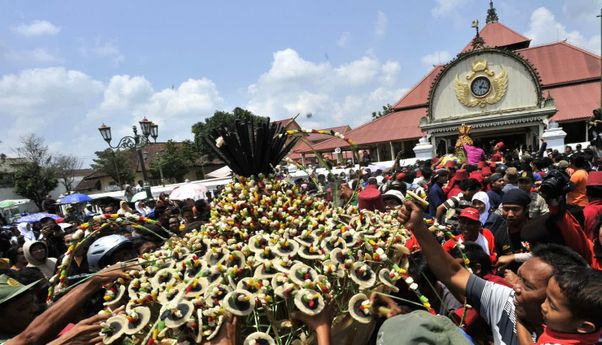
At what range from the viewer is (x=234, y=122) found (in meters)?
2.00

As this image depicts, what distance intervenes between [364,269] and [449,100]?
23034mm

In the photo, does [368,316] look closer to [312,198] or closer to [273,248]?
[273,248]

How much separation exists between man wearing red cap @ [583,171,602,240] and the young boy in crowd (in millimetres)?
1950

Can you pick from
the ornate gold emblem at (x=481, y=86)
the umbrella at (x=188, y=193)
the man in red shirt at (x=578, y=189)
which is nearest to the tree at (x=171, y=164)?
the ornate gold emblem at (x=481, y=86)

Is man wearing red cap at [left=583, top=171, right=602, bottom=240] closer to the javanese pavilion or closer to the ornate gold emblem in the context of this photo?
the javanese pavilion

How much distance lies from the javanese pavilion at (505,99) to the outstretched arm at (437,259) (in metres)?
16.6

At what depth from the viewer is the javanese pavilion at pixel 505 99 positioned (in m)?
20.2

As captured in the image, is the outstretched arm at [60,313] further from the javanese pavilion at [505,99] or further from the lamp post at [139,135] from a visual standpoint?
the javanese pavilion at [505,99]

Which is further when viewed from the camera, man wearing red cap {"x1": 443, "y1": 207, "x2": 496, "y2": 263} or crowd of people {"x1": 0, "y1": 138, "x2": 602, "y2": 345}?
man wearing red cap {"x1": 443, "y1": 207, "x2": 496, "y2": 263}

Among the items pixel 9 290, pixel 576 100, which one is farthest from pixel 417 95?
pixel 9 290

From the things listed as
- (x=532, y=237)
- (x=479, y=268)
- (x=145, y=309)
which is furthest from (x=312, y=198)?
(x=532, y=237)

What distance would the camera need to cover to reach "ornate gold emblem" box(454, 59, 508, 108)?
2110 centimetres

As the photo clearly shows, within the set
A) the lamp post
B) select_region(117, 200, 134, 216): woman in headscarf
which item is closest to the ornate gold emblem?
the lamp post

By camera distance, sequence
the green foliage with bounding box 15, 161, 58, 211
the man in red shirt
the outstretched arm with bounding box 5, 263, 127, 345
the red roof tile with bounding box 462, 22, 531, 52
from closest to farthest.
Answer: the outstretched arm with bounding box 5, 263, 127, 345
the man in red shirt
the red roof tile with bounding box 462, 22, 531, 52
the green foliage with bounding box 15, 161, 58, 211
